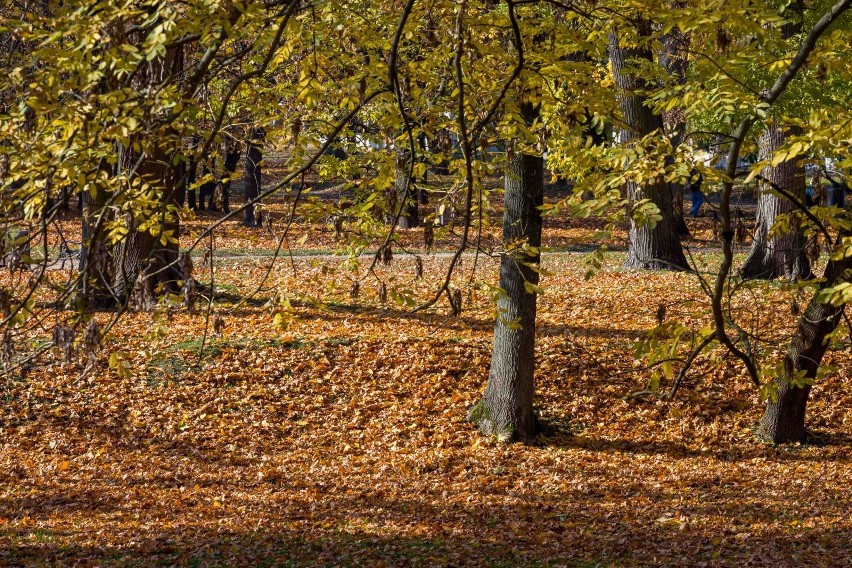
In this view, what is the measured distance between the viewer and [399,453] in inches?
416

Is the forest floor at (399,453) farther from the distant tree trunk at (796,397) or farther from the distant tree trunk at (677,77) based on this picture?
the distant tree trunk at (677,77)

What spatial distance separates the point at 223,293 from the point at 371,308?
7.69ft

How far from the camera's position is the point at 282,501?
9047mm

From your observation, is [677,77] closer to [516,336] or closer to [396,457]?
[516,336]

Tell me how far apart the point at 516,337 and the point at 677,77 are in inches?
124

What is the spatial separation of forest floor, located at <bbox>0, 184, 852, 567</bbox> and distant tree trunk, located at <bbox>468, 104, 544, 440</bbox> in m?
0.28

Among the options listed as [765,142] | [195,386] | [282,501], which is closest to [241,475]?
[282,501]

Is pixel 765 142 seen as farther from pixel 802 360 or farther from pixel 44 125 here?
pixel 44 125

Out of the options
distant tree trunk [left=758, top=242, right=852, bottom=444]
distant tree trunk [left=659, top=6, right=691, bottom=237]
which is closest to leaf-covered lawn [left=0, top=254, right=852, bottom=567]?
distant tree trunk [left=758, top=242, right=852, bottom=444]

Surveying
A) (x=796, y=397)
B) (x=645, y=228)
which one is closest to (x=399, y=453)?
(x=796, y=397)

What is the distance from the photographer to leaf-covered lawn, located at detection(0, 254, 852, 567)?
25.1 feet

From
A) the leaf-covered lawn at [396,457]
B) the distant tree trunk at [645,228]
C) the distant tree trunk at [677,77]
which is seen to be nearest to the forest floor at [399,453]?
the leaf-covered lawn at [396,457]

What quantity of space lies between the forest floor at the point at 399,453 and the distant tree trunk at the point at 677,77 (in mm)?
1343

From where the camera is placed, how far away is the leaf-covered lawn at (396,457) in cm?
764
